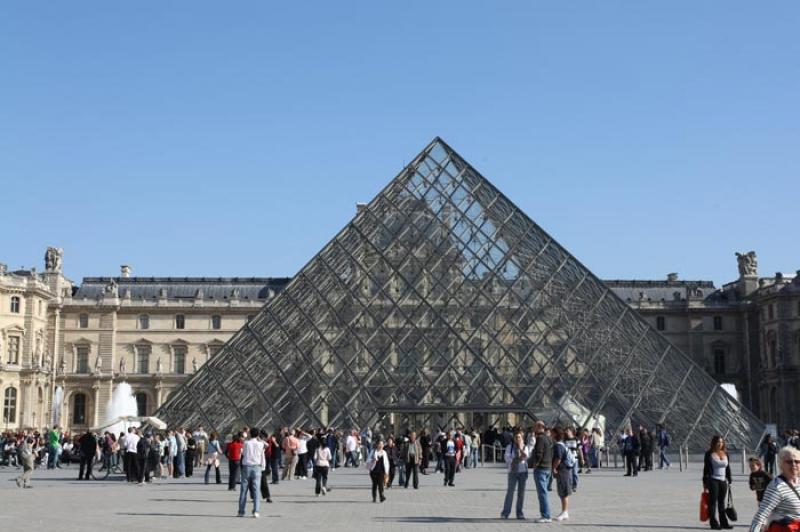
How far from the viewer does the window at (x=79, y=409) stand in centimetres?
6962

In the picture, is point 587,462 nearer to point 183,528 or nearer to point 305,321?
point 305,321

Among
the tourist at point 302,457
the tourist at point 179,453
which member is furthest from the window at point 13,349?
the tourist at point 302,457

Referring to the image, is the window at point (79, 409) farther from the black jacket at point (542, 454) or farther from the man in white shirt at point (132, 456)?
the black jacket at point (542, 454)

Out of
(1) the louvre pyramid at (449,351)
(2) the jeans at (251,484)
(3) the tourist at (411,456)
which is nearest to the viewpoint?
(2) the jeans at (251,484)

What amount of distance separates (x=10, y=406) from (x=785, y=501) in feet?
199

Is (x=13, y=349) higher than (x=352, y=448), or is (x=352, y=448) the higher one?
(x=13, y=349)

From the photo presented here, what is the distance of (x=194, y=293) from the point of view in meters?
74.3

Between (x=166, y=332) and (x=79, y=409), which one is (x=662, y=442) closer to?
(x=166, y=332)

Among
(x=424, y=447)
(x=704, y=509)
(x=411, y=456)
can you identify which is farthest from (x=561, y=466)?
(x=424, y=447)

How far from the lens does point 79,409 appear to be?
69875 mm

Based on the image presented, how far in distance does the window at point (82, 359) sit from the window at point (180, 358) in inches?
222

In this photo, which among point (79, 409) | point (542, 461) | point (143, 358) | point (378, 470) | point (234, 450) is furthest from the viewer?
point (143, 358)

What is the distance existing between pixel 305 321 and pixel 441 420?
167 inches

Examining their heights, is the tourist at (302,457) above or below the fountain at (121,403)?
below
